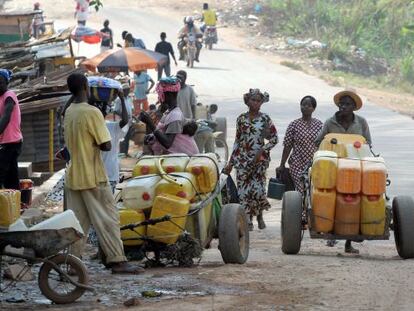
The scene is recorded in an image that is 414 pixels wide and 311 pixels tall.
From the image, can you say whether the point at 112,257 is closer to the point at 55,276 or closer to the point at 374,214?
the point at 55,276

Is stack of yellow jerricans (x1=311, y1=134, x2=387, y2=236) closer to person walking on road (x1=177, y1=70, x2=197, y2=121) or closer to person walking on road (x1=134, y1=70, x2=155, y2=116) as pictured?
person walking on road (x1=177, y1=70, x2=197, y2=121)

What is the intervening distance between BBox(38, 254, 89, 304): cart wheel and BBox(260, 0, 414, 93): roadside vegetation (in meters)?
35.8

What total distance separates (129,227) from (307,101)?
3739 millimetres

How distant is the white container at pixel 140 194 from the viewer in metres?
9.86

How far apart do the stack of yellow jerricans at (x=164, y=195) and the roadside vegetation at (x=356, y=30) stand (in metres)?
34.0

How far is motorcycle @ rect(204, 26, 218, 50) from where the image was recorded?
4553 centimetres

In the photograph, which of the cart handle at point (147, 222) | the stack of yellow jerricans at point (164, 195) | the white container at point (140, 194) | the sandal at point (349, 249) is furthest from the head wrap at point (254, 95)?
the cart handle at point (147, 222)

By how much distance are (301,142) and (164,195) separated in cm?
356

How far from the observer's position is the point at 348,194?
1080 cm

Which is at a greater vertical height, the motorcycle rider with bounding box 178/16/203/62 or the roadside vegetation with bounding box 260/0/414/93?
the motorcycle rider with bounding box 178/16/203/62

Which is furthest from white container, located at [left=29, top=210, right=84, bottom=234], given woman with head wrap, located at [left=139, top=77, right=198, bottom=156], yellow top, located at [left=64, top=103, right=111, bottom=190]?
woman with head wrap, located at [left=139, top=77, right=198, bottom=156]

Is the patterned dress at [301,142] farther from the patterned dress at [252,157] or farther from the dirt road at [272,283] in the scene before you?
the dirt road at [272,283]

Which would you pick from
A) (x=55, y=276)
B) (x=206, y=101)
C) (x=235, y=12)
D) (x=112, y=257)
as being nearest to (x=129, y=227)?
(x=112, y=257)

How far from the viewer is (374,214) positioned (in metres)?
10.8
